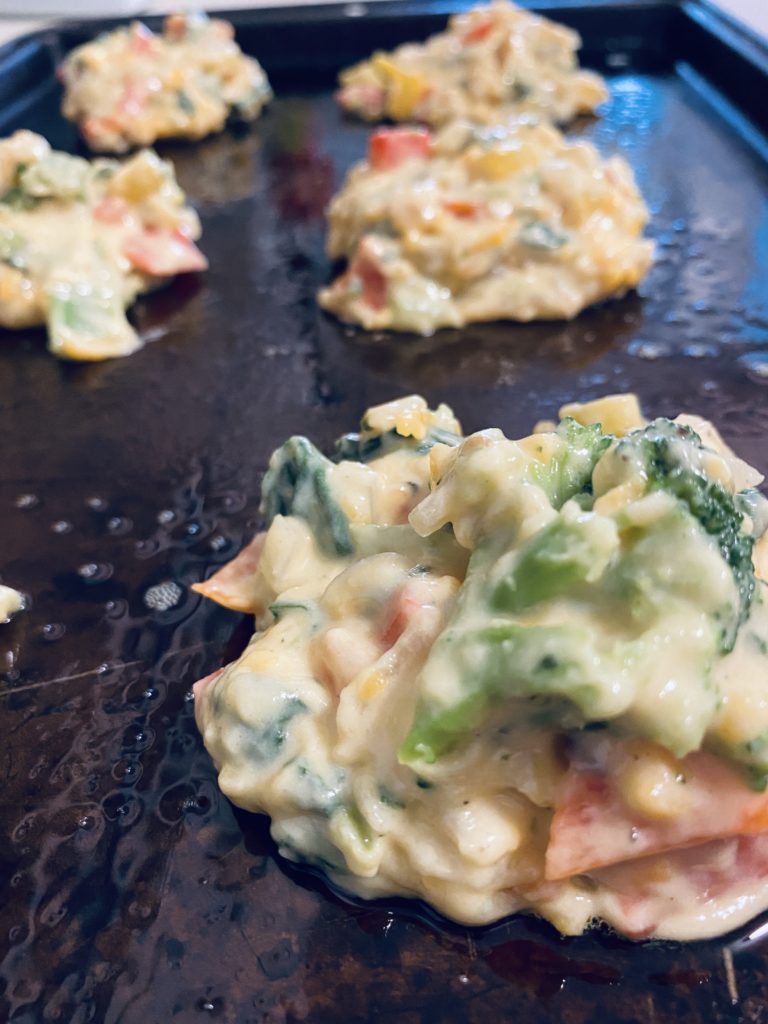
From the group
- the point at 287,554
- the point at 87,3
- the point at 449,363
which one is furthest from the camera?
the point at 87,3

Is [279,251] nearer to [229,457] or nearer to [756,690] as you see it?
[229,457]

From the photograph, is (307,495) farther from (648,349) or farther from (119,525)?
(648,349)

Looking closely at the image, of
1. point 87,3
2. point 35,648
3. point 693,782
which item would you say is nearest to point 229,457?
point 35,648

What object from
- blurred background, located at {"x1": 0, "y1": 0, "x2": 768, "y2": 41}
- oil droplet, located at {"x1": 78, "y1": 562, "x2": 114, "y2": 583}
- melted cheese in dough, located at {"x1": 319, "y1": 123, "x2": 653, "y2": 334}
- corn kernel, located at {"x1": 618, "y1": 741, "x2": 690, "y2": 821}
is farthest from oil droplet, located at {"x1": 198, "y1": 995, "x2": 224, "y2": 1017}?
blurred background, located at {"x1": 0, "y1": 0, "x2": 768, "y2": 41}

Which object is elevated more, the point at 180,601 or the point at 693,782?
the point at 693,782

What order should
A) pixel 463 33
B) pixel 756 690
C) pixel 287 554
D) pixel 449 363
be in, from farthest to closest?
pixel 463 33 < pixel 449 363 < pixel 287 554 < pixel 756 690

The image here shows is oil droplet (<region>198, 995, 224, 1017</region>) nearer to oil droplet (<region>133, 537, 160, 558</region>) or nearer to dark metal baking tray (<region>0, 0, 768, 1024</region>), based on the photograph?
dark metal baking tray (<region>0, 0, 768, 1024</region>)
